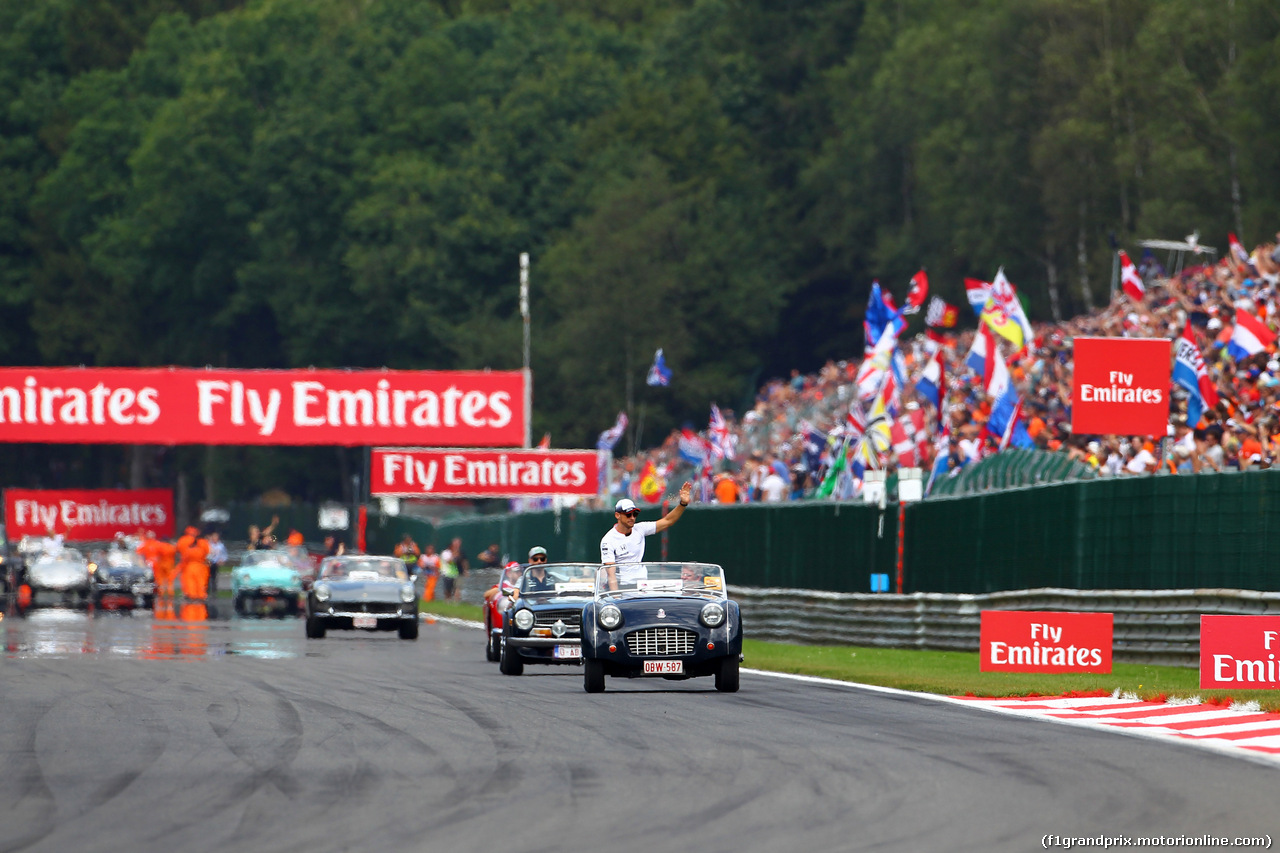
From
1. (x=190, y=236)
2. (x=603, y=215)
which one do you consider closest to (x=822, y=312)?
(x=603, y=215)

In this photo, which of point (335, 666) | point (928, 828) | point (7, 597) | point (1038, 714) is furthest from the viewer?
point (7, 597)

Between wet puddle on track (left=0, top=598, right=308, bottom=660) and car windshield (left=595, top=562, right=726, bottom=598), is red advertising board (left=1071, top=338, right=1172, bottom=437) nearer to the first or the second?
car windshield (left=595, top=562, right=726, bottom=598)

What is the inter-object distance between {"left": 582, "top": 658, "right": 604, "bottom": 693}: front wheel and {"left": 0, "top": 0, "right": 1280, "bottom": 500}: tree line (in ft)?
176

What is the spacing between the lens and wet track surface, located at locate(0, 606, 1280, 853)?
10109 millimetres

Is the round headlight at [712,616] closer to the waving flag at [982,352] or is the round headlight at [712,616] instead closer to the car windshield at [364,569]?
the car windshield at [364,569]

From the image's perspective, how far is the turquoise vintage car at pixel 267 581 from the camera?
154 feet

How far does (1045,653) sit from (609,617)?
167 inches

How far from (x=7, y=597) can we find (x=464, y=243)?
4568 centimetres

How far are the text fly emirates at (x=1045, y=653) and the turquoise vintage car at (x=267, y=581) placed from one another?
91.6 ft

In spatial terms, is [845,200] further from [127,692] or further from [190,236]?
[127,692]

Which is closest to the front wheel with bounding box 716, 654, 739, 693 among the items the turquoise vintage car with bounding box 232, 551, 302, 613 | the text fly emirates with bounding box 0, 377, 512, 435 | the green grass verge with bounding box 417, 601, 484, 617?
the green grass verge with bounding box 417, 601, 484, 617

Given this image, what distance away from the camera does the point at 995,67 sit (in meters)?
78.0

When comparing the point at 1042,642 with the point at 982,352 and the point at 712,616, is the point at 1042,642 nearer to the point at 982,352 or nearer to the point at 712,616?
the point at 712,616

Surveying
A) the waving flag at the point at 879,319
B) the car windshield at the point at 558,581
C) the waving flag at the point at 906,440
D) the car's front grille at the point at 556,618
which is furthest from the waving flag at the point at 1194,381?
the car's front grille at the point at 556,618
